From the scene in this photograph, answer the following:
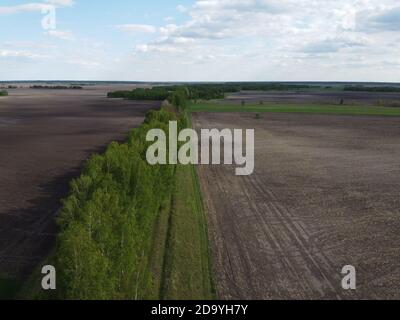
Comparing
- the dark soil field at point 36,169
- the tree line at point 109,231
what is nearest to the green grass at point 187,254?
the tree line at point 109,231

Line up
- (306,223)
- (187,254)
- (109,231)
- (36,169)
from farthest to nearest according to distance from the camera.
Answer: (36,169), (306,223), (187,254), (109,231)

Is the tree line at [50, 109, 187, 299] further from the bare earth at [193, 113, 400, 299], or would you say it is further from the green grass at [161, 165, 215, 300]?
the bare earth at [193, 113, 400, 299]

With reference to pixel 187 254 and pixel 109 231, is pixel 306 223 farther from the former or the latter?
pixel 109 231

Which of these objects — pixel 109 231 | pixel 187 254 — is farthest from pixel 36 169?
pixel 109 231

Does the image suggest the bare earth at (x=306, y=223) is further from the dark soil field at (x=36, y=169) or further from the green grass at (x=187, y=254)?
the dark soil field at (x=36, y=169)

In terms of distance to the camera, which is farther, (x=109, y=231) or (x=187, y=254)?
(x=187, y=254)

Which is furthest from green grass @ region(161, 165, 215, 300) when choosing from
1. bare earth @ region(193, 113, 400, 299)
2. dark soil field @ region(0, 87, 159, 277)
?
dark soil field @ region(0, 87, 159, 277)

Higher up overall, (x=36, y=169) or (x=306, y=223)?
(x=36, y=169)
